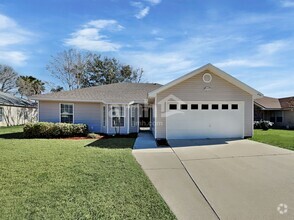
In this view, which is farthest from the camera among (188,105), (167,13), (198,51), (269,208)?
(198,51)

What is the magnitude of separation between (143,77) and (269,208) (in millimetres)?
36183

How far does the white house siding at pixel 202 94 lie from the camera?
12.8m

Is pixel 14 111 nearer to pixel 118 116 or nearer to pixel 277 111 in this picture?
pixel 118 116

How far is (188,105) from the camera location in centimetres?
1302

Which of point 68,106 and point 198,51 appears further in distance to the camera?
point 68,106

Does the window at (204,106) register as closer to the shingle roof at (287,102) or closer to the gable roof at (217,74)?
the gable roof at (217,74)

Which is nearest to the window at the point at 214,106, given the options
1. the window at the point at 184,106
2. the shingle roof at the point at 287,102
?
the window at the point at 184,106

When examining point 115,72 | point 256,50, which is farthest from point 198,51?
point 115,72

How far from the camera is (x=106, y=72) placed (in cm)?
3688

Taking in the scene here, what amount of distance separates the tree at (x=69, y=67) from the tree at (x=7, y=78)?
8548 mm

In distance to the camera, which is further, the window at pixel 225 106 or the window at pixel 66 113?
the window at pixel 66 113

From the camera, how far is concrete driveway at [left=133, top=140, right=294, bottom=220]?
3.95 metres

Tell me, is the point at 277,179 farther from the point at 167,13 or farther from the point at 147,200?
the point at 167,13

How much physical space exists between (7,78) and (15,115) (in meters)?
16.8
